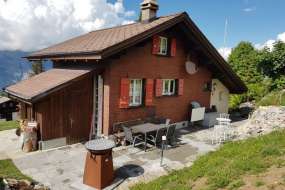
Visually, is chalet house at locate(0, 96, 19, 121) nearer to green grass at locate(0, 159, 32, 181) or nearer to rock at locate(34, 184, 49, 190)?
green grass at locate(0, 159, 32, 181)

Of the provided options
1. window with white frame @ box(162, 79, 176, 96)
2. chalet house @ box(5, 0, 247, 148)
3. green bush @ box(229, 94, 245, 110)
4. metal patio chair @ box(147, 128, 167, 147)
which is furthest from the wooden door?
green bush @ box(229, 94, 245, 110)

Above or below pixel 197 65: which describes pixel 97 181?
below

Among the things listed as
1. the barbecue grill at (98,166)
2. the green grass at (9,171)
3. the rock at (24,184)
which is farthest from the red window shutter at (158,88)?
the rock at (24,184)

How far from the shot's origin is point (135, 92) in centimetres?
1234

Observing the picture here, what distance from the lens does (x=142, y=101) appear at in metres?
12.5

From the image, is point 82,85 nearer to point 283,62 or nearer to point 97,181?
point 97,181

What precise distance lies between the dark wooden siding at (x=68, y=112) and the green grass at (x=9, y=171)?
1.64 meters

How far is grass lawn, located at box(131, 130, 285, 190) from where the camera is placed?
19.9 ft

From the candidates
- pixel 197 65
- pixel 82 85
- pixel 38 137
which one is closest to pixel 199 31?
pixel 197 65

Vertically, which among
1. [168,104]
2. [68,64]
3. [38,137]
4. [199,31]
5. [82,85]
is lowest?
[38,137]

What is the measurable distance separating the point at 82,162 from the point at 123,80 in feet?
13.2

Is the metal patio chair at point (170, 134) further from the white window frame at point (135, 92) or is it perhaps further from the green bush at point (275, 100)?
the green bush at point (275, 100)

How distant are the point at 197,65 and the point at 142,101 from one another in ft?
15.5

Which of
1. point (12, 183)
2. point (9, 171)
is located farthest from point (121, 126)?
point (12, 183)
